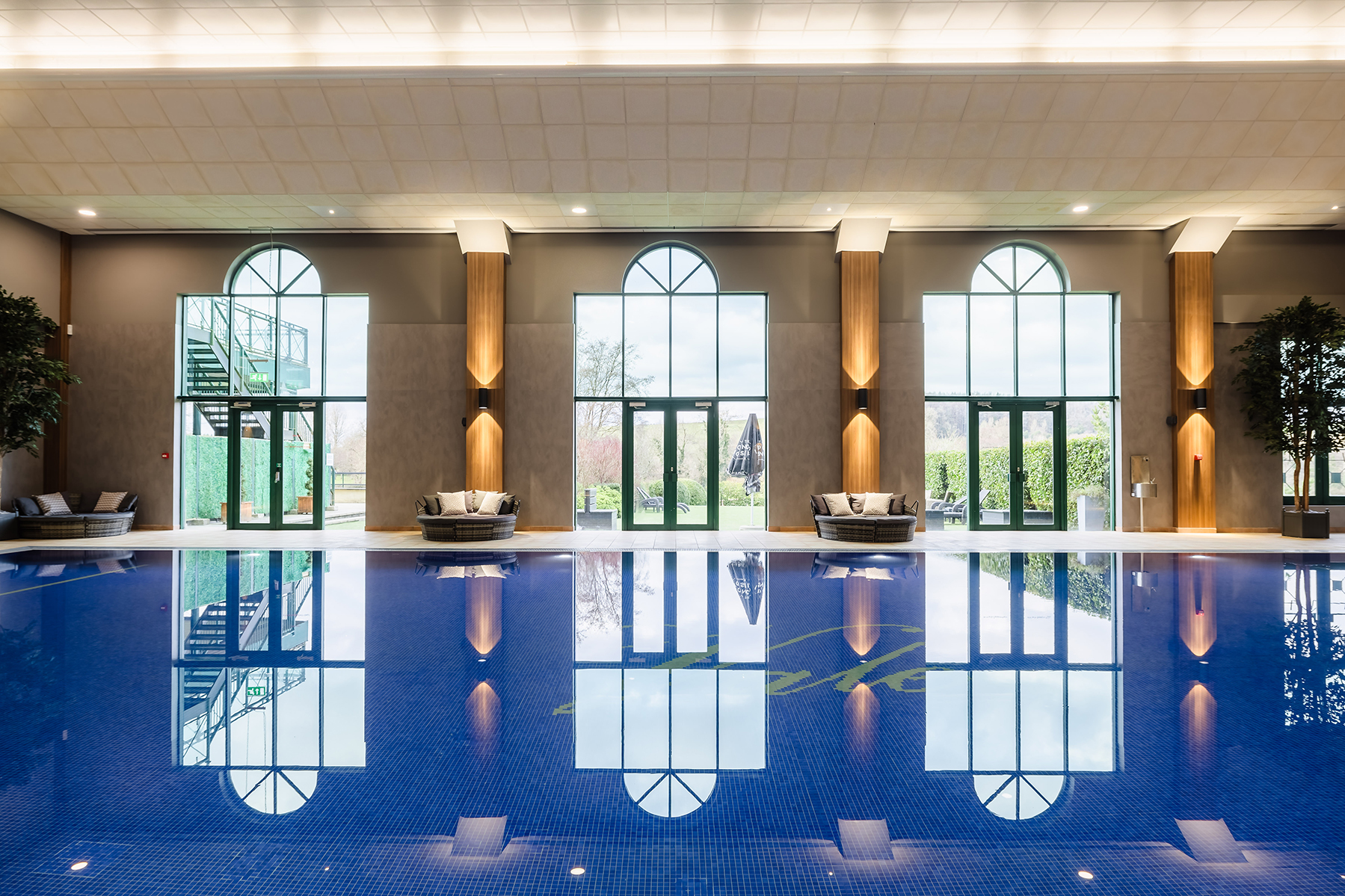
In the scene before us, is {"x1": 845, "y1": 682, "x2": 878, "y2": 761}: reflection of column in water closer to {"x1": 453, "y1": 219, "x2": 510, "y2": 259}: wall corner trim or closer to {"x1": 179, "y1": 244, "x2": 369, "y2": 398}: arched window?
{"x1": 453, "y1": 219, "x2": 510, "y2": 259}: wall corner trim

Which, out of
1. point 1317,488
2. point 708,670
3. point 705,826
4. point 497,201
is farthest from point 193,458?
point 1317,488

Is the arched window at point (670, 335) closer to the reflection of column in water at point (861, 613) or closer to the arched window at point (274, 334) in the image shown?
the arched window at point (274, 334)

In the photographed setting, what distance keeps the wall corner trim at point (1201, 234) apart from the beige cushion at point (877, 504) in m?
6.81

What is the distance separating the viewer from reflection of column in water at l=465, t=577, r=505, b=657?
4930 mm

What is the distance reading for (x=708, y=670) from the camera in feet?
13.9

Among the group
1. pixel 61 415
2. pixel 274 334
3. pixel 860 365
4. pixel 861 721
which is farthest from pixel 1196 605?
pixel 61 415

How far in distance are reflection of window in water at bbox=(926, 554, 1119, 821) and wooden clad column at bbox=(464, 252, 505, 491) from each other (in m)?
7.75

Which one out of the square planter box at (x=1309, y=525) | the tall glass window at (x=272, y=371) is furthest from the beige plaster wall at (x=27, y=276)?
the square planter box at (x=1309, y=525)

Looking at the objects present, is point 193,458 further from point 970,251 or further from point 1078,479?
point 1078,479

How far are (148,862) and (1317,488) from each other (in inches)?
658

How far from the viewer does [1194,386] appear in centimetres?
1191

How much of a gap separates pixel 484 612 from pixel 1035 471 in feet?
34.7

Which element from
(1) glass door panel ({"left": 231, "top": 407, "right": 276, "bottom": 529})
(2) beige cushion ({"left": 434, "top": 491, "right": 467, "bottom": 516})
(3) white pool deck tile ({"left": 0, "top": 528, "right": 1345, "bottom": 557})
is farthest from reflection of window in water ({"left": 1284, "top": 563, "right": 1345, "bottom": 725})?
(1) glass door panel ({"left": 231, "top": 407, "right": 276, "bottom": 529})

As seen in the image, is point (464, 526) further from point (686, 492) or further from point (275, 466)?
point (275, 466)
